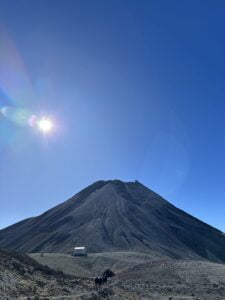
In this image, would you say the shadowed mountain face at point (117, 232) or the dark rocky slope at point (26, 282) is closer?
the dark rocky slope at point (26, 282)

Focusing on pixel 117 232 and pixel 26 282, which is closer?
pixel 26 282

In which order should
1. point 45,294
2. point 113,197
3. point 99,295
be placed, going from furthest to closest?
1. point 113,197
2. point 99,295
3. point 45,294

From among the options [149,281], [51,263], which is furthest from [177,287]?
[51,263]

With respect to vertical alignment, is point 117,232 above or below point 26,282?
above

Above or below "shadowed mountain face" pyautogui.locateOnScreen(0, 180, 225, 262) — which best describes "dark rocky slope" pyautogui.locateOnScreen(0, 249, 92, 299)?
below

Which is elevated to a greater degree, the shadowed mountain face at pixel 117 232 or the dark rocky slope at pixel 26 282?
the shadowed mountain face at pixel 117 232

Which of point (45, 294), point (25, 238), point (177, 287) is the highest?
point (25, 238)

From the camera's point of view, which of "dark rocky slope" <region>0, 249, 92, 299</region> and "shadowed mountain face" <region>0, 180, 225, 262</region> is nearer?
"dark rocky slope" <region>0, 249, 92, 299</region>

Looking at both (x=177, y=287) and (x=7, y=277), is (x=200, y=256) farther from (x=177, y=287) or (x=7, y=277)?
(x=7, y=277)
